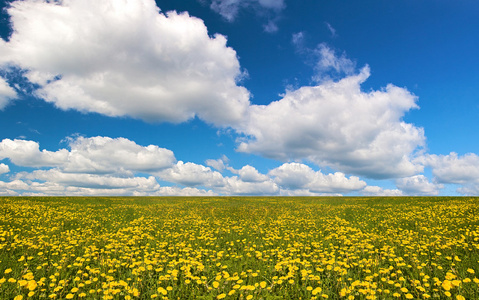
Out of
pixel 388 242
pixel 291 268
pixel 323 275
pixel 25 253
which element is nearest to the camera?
pixel 291 268

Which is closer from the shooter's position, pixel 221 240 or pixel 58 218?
pixel 221 240

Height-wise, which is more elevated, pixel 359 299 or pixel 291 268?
pixel 291 268

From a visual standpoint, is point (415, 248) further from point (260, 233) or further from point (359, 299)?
point (260, 233)

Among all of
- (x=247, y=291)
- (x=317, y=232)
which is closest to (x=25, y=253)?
(x=247, y=291)

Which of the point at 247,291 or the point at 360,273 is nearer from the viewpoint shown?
the point at 247,291

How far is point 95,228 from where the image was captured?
41.8 ft

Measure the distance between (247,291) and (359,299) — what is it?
2.22 m

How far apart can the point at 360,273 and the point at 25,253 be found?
9.38m

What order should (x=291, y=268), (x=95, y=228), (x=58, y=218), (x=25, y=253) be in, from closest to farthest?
(x=291, y=268)
(x=25, y=253)
(x=95, y=228)
(x=58, y=218)

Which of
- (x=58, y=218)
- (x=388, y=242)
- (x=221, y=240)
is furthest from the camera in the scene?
(x=58, y=218)

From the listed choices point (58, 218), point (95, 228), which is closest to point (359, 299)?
point (95, 228)

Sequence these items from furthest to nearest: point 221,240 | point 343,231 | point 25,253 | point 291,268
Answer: point 343,231, point 221,240, point 25,253, point 291,268

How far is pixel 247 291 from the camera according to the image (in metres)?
5.07

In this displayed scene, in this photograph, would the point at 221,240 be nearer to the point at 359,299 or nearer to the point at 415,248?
the point at 359,299
